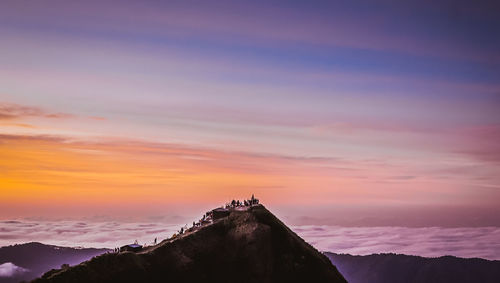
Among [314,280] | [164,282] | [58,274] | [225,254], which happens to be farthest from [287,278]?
[58,274]

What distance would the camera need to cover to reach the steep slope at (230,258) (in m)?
94.7

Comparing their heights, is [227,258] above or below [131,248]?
below

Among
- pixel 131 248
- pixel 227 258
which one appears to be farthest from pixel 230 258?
pixel 131 248

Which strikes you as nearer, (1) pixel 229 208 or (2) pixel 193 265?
(2) pixel 193 265

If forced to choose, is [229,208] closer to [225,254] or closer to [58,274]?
[225,254]

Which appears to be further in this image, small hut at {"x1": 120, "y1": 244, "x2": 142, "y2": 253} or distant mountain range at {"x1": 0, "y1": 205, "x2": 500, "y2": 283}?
small hut at {"x1": 120, "y1": 244, "x2": 142, "y2": 253}

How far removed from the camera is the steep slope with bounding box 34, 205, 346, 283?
311 ft

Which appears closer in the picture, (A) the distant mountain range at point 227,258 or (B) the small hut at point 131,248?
(A) the distant mountain range at point 227,258

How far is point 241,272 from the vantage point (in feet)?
357

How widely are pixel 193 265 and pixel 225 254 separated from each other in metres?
8.49

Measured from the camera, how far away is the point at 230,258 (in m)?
110

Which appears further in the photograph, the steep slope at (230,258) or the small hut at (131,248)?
the small hut at (131,248)

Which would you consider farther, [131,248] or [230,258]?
[230,258]

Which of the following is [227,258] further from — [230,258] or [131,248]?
[131,248]
